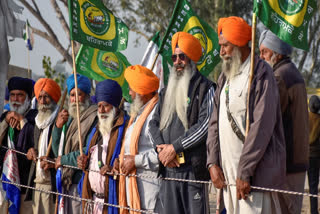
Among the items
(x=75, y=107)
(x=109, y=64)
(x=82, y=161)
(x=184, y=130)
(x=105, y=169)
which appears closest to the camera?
(x=184, y=130)

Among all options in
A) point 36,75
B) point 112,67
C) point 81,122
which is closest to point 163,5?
point 36,75

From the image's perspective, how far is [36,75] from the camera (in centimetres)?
2575

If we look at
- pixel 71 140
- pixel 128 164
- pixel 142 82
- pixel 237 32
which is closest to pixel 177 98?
pixel 142 82

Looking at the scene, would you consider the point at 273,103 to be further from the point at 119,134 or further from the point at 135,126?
the point at 119,134

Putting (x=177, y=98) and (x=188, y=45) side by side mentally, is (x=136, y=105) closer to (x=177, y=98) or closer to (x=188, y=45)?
(x=177, y=98)

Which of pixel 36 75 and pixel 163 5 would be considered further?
pixel 36 75

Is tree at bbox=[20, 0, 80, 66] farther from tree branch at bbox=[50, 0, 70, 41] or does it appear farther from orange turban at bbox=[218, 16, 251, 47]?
orange turban at bbox=[218, 16, 251, 47]

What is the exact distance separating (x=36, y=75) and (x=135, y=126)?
69.7 feet

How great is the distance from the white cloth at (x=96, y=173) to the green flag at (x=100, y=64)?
5.94 ft

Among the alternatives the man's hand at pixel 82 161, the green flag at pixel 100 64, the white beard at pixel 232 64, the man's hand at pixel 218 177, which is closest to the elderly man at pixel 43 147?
the green flag at pixel 100 64

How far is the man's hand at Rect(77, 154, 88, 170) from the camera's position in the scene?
5.64 metres

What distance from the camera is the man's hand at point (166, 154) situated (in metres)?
4.67

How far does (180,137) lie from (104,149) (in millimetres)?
1160

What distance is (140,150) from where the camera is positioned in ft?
17.2
